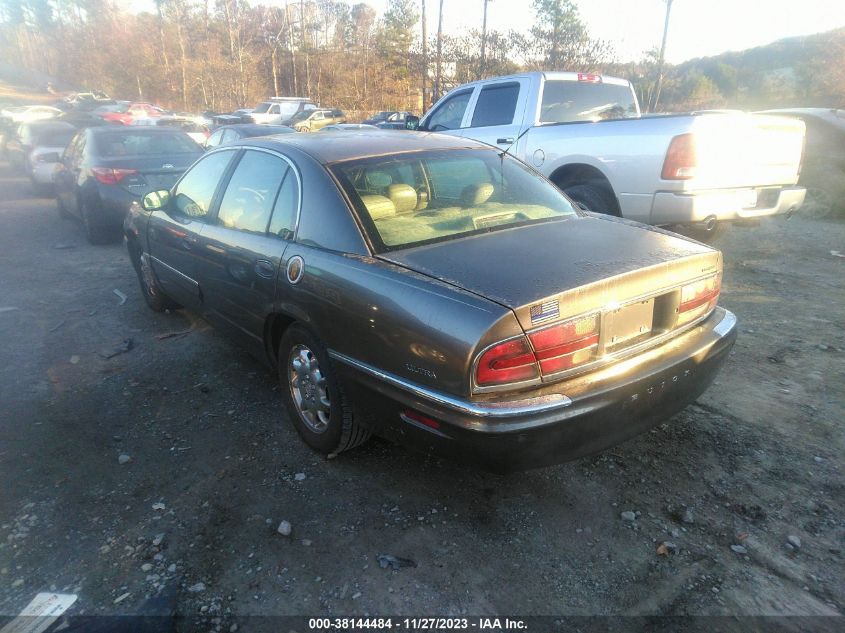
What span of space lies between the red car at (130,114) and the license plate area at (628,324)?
28307mm

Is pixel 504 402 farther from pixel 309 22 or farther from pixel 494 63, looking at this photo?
pixel 309 22

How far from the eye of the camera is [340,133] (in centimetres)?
385

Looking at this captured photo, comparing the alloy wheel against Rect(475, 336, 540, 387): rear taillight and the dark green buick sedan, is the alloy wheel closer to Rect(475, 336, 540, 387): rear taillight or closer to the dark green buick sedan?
the dark green buick sedan

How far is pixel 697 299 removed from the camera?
2.87 m

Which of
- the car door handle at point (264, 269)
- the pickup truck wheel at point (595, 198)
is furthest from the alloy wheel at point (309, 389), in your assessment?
the pickup truck wheel at point (595, 198)

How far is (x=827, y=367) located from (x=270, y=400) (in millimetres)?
3721

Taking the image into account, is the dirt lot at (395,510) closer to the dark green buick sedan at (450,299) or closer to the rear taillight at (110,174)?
the dark green buick sedan at (450,299)

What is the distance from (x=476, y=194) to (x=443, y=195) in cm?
19

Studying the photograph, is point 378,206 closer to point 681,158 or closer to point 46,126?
point 681,158

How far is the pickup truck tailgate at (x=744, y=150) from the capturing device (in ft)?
16.4

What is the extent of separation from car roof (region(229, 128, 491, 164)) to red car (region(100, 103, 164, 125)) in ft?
86.3

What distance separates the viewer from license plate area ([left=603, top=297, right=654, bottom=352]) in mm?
2457

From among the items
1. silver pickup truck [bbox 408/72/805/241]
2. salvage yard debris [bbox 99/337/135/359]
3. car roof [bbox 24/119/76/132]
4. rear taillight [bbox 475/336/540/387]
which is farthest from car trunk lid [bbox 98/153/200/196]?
car roof [bbox 24/119/76/132]

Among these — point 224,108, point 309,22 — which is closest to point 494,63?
point 224,108
